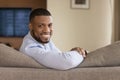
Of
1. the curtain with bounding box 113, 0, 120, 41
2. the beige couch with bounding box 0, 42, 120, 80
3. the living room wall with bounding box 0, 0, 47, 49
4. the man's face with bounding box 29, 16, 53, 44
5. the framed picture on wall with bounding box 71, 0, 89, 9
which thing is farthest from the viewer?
the living room wall with bounding box 0, 0, 47, 49

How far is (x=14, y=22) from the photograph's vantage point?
6.69 m

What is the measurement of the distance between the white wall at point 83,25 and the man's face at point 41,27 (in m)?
4.81

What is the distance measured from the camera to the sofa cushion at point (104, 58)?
1305 mm

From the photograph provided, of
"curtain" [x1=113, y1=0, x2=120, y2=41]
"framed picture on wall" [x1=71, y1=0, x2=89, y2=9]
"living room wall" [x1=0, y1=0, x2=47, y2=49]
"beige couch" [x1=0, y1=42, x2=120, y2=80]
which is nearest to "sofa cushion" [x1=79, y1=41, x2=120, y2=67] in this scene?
"beige couch" [x1=0, y1=42, x2=120, y2=80]

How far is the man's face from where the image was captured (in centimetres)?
137

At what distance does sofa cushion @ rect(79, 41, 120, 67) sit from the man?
33mm

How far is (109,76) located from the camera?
1.23 meters

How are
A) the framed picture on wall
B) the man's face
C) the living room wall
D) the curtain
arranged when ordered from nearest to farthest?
1. the man's face
2. the curtain
3. the framed picture on wall
4. the living room wall

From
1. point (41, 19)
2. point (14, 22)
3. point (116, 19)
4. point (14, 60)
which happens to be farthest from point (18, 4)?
point (14, 60)

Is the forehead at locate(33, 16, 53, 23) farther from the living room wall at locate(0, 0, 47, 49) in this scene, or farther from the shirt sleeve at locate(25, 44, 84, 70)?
the living room wall at locate(0, 0, 47, 49)

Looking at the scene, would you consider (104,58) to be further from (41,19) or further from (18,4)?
(18,4)

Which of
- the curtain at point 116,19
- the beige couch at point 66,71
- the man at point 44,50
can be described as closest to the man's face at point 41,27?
the man at point 44,50

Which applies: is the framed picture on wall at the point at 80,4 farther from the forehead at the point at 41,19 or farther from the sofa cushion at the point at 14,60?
the sofa cushion at the point at 14,60

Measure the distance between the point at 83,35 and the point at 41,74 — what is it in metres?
5.10
